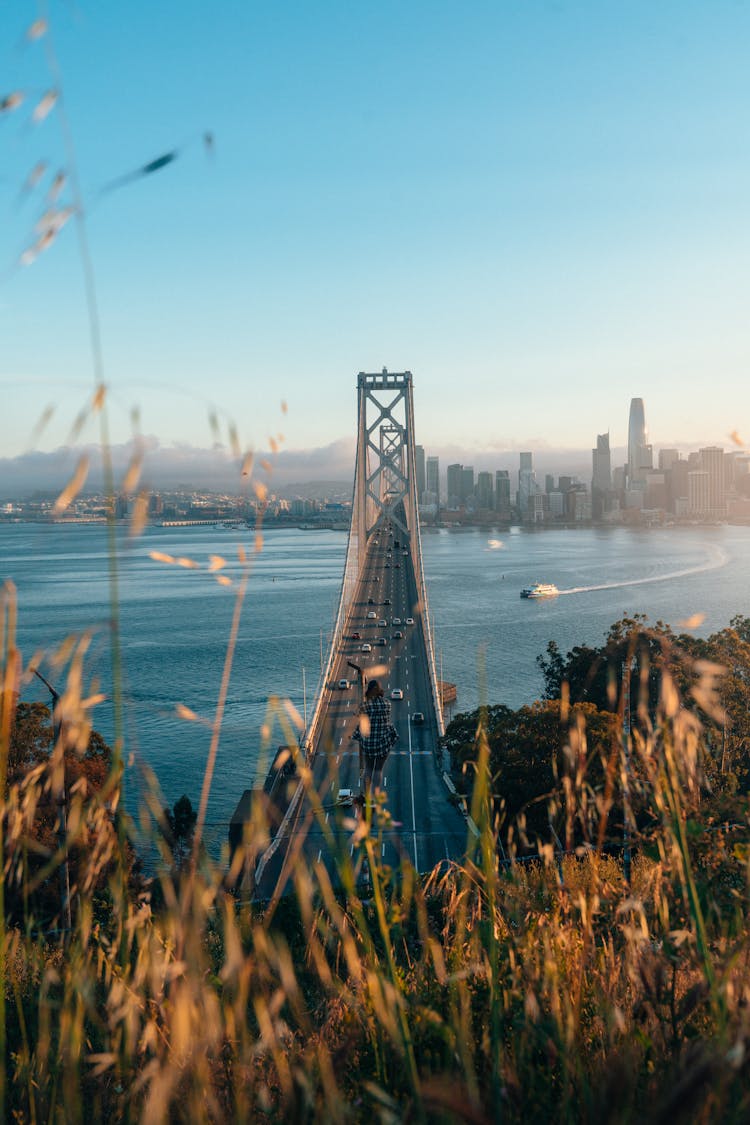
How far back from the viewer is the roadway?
9.84ft

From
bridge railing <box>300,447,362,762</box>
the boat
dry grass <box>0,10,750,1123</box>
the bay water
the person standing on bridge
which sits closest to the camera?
dry grass <box>0,10,750,1123</box>

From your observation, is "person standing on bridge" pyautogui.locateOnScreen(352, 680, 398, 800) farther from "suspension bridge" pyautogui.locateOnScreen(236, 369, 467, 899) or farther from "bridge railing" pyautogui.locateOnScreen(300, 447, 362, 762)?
"bridge railing" pyautogui.locateOnScreen(300, 447, 362, 762)

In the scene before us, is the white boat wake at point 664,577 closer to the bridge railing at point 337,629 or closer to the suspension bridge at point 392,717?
the suspension bridge at point 392,717

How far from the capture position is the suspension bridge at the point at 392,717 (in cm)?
443

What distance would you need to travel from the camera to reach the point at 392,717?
25891 millimetres

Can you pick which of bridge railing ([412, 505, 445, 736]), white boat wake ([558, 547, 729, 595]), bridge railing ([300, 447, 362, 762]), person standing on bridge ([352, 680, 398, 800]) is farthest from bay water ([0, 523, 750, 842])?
bridge railing ([412, 505, 445, 736])

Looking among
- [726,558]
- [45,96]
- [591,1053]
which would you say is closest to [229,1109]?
[591,1053]

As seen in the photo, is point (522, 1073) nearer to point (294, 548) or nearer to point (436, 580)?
point (436, 580)

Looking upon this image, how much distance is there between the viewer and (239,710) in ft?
97.5

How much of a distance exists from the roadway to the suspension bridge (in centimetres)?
2

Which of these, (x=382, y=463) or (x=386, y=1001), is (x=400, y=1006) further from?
(x=382, y=463)

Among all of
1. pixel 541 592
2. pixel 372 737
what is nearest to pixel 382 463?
pixel 541 592

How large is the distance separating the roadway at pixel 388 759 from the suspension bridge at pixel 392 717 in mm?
23

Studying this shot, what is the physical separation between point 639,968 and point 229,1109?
0.97m
